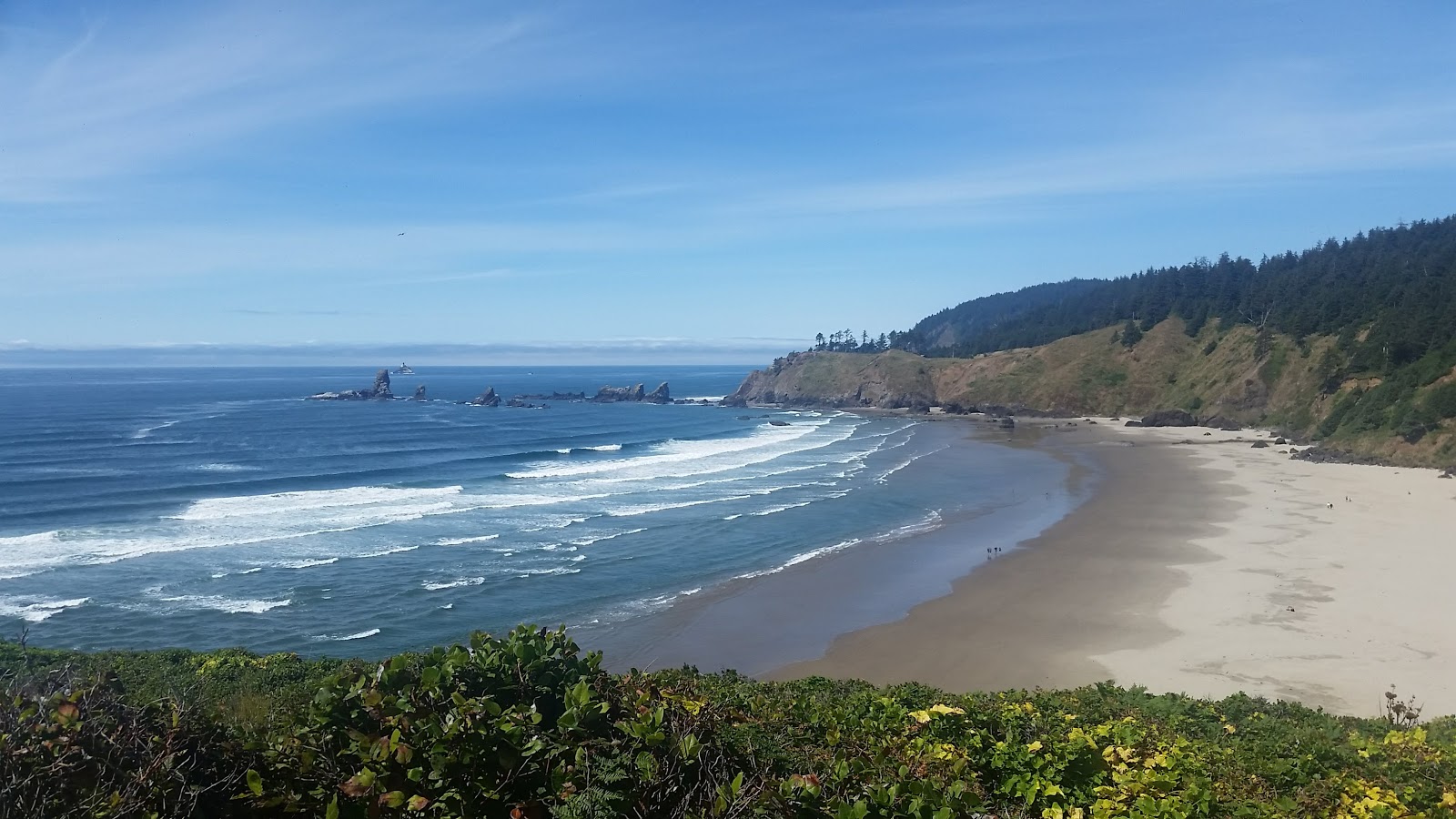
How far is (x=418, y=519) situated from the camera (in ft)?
135

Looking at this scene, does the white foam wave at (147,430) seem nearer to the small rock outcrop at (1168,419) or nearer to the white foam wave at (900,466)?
the white foam wave at (900,466)

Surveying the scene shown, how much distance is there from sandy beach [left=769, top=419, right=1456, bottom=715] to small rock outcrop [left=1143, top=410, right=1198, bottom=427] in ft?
142

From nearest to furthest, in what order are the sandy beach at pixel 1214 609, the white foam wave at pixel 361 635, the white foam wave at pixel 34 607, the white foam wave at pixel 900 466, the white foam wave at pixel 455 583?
the sandy beach at pixel 1214 609 → the white foam wave at pixel 361 635 → the white foam wave at pixel 34 607 → the white foam wave at pixel 455 583 → the white foam wave at pixel 900 466

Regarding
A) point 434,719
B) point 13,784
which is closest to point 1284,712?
point 434,719

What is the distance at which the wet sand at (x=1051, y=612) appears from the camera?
2186cm

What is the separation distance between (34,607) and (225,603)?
5.45 m

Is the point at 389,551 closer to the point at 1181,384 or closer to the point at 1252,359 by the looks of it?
the point at 1252,359

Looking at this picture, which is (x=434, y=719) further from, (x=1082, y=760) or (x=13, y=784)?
(x=1082, y=760)

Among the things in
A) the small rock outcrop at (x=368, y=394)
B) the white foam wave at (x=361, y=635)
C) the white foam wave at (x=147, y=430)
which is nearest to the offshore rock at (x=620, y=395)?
the small rock outcrop at (x=368, y=394)

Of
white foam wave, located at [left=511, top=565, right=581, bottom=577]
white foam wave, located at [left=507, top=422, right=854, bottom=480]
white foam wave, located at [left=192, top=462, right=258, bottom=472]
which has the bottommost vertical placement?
white foam wave, located at [left=511, top=565, right=581, bottom=577]

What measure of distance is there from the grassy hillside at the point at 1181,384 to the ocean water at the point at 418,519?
20.9m

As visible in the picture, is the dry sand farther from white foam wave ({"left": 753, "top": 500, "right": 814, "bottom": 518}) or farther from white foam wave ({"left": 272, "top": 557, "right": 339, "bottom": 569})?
white foam wave ({"left": 272, "top": 557, "right": 339, "bottom": 569})

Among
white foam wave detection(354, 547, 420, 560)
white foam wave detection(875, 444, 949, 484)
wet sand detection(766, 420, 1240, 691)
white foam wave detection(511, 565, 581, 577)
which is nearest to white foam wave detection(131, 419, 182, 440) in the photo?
white foam wave detection(354, 547, 420, 560)

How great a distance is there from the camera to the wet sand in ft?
71.7
